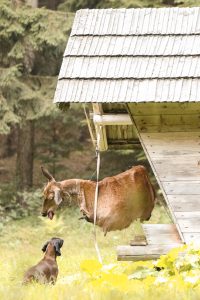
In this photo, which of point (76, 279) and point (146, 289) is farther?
point (76, 279)

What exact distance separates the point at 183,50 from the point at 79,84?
1247 mm

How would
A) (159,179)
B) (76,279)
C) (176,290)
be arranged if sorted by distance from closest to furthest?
(176,290)
(76,279)
(159,179)

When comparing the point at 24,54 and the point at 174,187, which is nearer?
the point at 174,187

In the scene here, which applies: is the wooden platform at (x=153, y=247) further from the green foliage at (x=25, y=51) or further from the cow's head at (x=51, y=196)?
the green foliage at (x=25, y=51)

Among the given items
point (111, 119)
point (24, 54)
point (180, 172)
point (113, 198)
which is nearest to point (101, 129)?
point (111, 119)

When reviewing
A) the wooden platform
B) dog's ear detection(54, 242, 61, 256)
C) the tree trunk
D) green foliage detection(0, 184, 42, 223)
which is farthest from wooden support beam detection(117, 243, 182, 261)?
the tree trunk

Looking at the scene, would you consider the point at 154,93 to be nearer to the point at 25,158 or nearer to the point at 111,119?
the point at 111,119

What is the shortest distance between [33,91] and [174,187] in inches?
479

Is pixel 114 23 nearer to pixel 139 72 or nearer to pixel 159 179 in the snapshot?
pixel 139 72

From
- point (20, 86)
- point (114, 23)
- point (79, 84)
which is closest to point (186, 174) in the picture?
point (79, 84)

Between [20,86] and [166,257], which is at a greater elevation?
[166,257]

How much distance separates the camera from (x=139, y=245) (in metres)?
8.38

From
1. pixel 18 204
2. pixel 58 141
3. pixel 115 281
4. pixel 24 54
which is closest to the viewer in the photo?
pixel 115 281

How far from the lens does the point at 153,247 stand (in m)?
8.34
